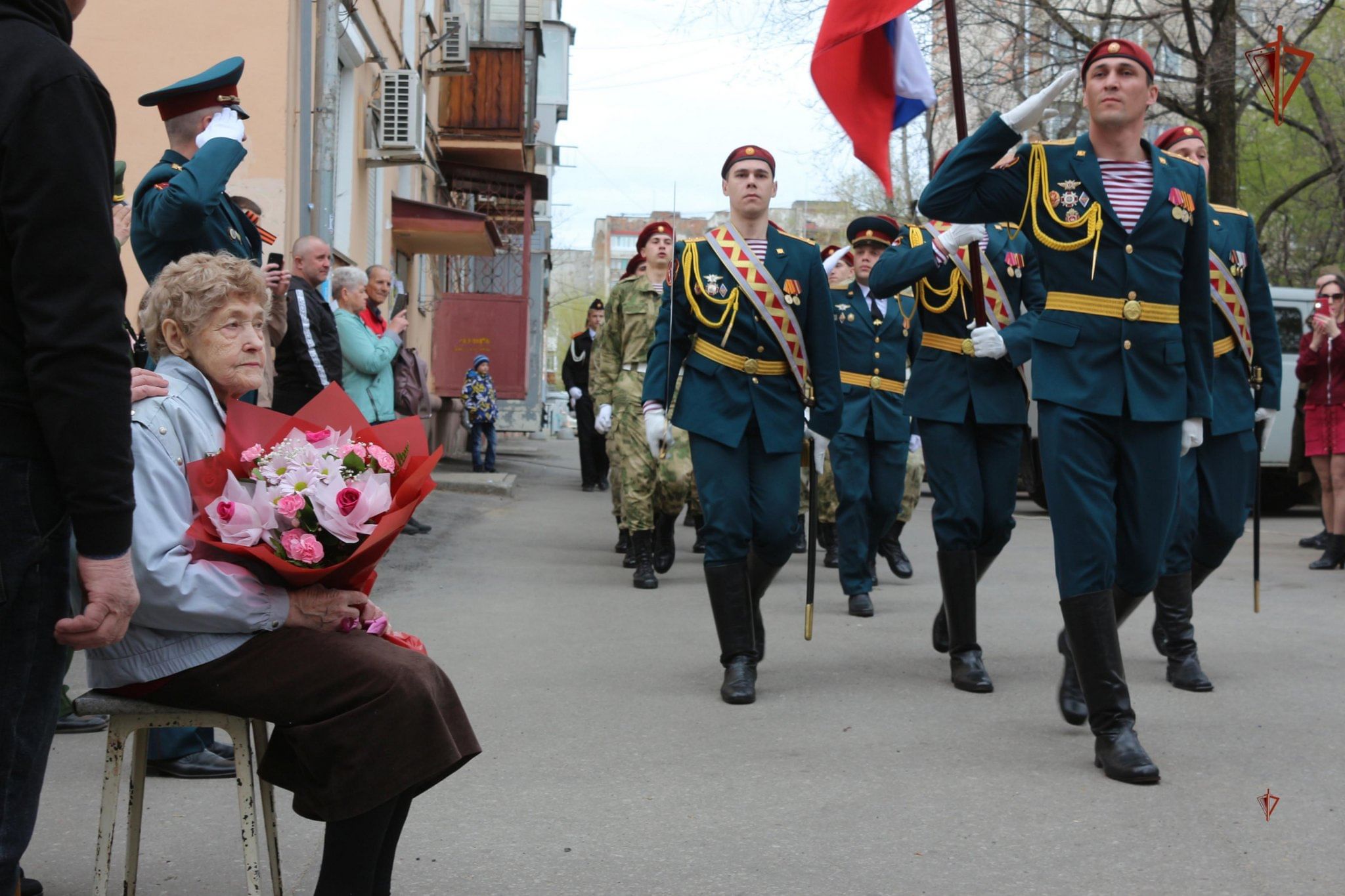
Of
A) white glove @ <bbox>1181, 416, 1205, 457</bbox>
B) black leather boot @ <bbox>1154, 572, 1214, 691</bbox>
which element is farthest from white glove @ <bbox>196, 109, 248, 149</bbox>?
black leather boot @ <bbox>1154, 572, 1214, 691</bbox>

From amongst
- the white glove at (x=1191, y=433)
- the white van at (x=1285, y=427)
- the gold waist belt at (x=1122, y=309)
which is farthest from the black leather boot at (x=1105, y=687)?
the white van at (x=1285, y=427)

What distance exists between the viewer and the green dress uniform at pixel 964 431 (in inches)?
249

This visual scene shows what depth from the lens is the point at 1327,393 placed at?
11.8m

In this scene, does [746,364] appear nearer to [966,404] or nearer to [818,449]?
[818,449]

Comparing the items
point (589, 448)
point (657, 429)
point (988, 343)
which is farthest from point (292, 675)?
point (589, 448)

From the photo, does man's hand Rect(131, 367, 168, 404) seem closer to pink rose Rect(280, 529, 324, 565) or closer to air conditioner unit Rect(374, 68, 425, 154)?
pink rose Rect(280, 529, 324, 565)

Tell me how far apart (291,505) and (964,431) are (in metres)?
4.03

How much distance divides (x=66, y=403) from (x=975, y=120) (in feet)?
89.3

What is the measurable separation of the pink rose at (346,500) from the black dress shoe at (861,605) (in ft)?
18.7

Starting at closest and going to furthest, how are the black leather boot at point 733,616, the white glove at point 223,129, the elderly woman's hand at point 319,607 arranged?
the elderly woman's hand at point 319,607 < the white glove at point 223,129 < the black leather boot at point 733,616

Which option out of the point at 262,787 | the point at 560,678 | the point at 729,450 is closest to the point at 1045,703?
the point at 729,450

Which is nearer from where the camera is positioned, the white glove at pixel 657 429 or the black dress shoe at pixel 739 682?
the black dress shoe at pixel 739 682

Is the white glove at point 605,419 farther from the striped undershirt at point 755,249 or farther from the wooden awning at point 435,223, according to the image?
the wooden awning at point 435,223

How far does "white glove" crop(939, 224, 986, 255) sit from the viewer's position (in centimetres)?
609
